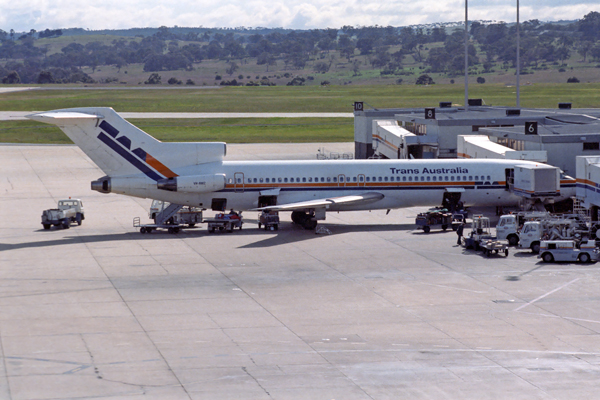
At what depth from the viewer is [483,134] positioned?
68.6 metres

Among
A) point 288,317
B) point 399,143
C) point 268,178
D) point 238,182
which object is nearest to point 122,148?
point 238,182

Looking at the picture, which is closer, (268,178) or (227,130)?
(268,178)

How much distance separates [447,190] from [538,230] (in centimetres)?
1013

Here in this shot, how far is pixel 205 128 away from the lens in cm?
13238

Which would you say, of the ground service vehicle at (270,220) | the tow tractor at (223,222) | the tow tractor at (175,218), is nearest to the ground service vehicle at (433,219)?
the ground service vehicle at (270,220)

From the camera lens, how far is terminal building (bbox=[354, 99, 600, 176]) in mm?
58688

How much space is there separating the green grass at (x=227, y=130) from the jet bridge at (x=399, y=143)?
31494 mm

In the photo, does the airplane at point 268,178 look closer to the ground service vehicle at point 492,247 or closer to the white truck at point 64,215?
the white truck at point 64,215

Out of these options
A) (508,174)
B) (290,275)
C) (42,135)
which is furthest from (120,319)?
(42,135)

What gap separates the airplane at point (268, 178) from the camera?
5038 centimetres

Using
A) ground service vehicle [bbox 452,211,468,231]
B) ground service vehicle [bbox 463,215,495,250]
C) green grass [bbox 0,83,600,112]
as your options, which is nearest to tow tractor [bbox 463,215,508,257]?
ground service vehicle [bbox 463,215,495,250]

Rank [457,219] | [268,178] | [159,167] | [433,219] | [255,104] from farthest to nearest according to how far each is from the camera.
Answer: [255,104]
[268,178]
[433,219]
[457,219]
[159,167]

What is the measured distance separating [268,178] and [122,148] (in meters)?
9.53

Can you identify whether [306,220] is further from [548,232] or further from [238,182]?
[548,232]
